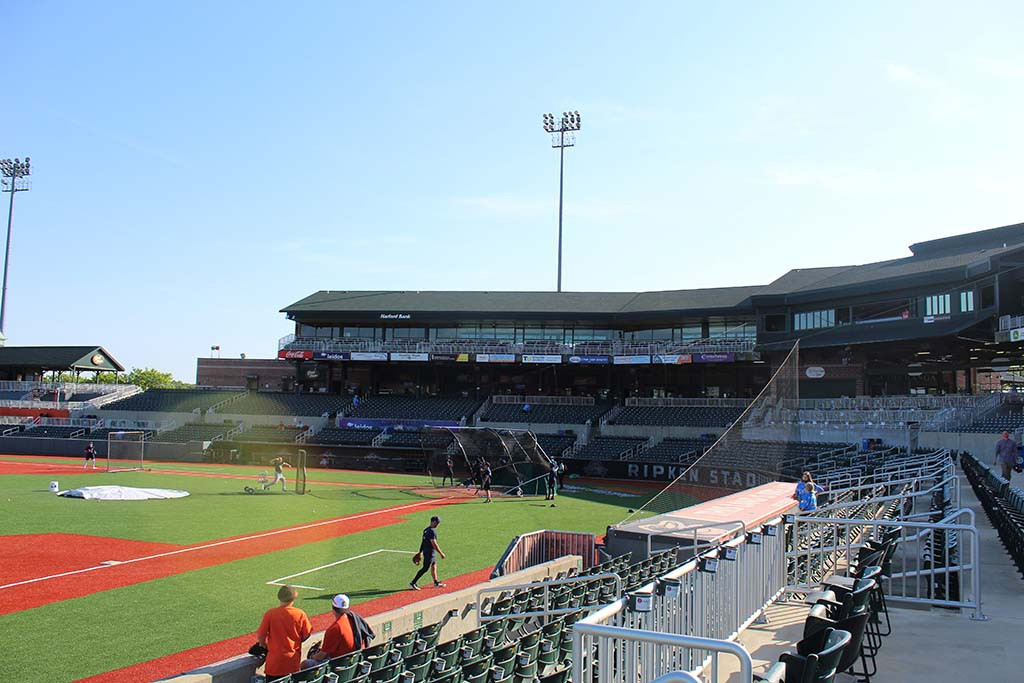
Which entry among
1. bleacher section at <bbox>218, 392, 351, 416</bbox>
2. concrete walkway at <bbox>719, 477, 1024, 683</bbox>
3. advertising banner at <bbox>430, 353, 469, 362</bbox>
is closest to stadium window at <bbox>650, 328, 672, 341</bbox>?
advertising banner at <bbox>430, 353, 469, 362</bbox>

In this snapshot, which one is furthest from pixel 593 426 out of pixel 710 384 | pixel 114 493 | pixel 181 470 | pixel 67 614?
pixel 67 614

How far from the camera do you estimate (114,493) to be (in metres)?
29.3

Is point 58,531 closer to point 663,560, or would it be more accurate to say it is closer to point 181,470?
point 663,560

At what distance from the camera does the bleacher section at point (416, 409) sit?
5466cm

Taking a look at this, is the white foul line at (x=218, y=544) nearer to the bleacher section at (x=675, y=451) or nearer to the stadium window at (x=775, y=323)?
the bleacher section at (x=675, y=451)

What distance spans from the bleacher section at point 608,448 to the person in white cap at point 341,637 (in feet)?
116

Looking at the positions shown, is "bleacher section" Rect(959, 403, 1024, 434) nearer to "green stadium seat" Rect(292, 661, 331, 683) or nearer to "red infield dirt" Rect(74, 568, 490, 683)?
"red infield dirt" Rect(74, 568, 490, 683)

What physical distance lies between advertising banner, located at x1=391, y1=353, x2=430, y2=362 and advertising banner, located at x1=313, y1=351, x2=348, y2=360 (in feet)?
12.8

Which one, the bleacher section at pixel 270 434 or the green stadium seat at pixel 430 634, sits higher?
the green stadium seat at pixel 430 634

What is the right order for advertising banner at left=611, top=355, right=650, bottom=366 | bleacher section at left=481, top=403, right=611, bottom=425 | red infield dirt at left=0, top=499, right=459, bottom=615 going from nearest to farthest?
red infield dirt at left=0, top=499, right=459, bottom=615 → bleacher section at left=481, top=403, right=611, bottom=425 → advertising banner at left=611, top=355, right=650, bottom=366

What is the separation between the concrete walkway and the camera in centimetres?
718

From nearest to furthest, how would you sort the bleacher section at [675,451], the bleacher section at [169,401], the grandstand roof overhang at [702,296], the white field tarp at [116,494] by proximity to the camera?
the white field tarp at [116,494] → the bleacher section at [675,451] → the grandstand roof overhang at [702,296] → the bleacher section at [169,401]

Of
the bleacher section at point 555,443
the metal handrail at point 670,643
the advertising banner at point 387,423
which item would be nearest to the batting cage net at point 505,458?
the bleacher section at point 555,443

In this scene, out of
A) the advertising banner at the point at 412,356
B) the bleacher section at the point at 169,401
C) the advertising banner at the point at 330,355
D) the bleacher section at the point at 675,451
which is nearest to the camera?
the bleacher section at the point at 675,451
